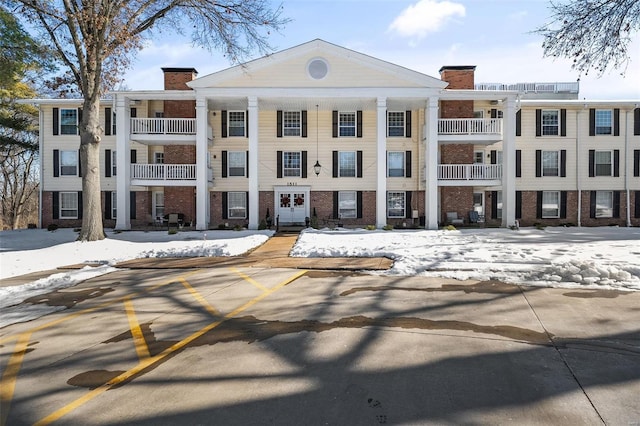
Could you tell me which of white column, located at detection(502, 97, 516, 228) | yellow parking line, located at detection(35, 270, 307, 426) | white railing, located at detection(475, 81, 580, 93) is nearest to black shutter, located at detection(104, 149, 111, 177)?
yellow parking line, located at detection(35, 270, 307, 426)

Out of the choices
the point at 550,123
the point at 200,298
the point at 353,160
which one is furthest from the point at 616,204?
the point at 200,298

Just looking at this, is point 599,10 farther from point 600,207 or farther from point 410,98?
point 600,207

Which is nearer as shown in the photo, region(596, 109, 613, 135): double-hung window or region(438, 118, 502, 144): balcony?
region(438, 118, 502, 144): balcony

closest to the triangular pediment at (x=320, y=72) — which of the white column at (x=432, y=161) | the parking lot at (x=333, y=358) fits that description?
the white column at (x=432, y=161)

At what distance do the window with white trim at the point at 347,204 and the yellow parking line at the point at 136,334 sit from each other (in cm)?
1745

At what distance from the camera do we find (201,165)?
829 inches

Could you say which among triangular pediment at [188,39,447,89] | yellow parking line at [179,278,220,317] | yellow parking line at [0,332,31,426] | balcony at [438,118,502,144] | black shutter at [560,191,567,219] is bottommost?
yellow parking line at [0,332,31,426]

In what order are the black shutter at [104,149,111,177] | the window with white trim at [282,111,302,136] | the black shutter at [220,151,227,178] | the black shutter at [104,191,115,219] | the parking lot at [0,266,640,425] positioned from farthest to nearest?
the black shutter at [104,149,111,177], the black shutter at [104,191,115,219], the black shutter at [220,151,227,178], the window with white trim at [282,111,302,136], the parking lot at [0,266,640,425]

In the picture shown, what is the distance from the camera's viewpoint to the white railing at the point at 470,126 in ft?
70.8

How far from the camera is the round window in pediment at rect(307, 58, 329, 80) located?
836 inches

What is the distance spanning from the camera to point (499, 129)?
21.6m

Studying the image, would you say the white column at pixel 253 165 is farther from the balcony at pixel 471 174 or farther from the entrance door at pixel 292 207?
the balcony at pixel 471 174

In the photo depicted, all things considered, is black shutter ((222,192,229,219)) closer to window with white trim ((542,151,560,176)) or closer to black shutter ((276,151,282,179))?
black shutter ((276,151,282,179))

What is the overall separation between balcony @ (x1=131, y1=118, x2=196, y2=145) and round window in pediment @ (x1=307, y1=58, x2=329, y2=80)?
673 centimetres
